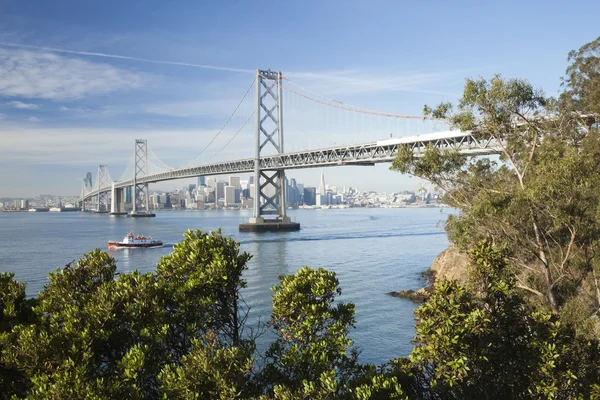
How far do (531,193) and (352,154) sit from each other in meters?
41.7

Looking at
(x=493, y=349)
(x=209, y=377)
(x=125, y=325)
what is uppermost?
(x=125, y=325)

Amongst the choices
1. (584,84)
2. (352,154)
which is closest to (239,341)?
(584,84)

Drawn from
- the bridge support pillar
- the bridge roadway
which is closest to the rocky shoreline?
the bridge roadway

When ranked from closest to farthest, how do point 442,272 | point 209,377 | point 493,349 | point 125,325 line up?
point 209,377 < point 125,325 < point 493,349 < point 442,272

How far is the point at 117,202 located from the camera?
425 ft

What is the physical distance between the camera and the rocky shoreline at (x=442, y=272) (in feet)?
78.9

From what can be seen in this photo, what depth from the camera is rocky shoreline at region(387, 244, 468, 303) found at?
946 inches

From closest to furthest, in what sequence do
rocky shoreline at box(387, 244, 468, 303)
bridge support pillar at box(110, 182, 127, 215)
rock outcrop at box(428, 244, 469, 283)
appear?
1. rocky shoreline at box(387, 244, 468, 303)
2. rock outcrop at box(428, 244, 469, 283)
3. bridge support pillar at box(110, 182, 127, 215)

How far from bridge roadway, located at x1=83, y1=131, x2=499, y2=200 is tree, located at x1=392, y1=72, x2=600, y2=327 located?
12.3m

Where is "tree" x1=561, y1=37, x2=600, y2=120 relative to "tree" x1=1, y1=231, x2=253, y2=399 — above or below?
above

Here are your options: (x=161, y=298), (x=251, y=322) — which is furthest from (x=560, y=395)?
(x=251, y=322)

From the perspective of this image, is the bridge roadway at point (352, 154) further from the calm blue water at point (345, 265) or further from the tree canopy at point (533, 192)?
the tree canopy at point (533, 192)

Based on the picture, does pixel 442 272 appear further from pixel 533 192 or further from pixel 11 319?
pixel 11 319

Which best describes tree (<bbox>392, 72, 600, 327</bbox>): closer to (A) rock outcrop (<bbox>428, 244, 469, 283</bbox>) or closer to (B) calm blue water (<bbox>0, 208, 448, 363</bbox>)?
(B) calm blue water (<bbox>0, 208, 448, 363</bbox>)
